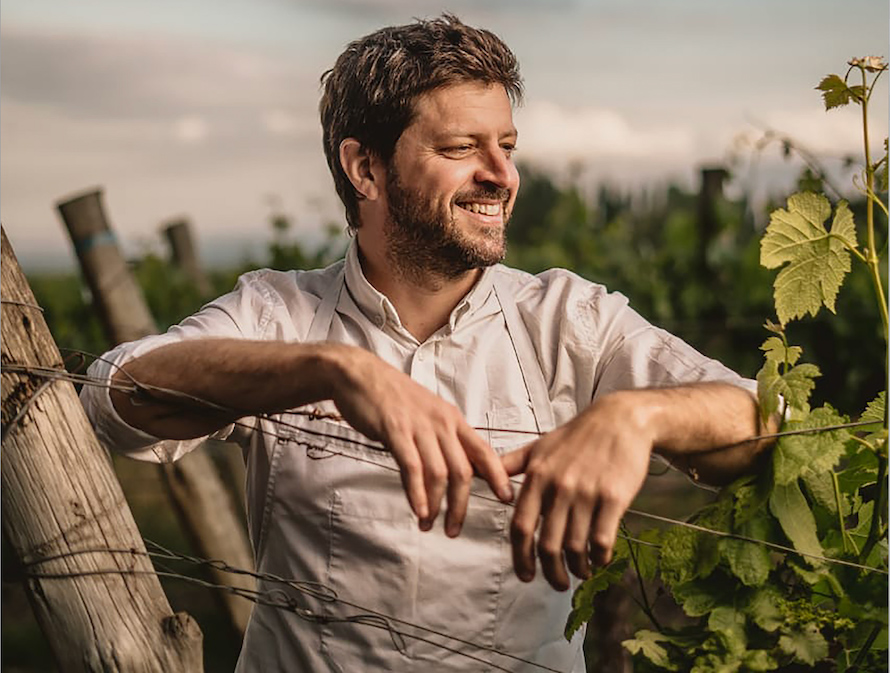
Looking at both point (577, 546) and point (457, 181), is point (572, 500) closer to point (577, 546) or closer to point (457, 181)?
point (577, 546)

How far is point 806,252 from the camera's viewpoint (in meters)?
1.74

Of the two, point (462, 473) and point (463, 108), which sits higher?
point (463, 108)

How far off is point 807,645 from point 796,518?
187 mm

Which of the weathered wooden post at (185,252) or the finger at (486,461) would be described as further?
the weathered wooden post at (185,252)

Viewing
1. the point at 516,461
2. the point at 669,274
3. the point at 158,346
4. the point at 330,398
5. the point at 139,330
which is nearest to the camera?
the point at 516,461

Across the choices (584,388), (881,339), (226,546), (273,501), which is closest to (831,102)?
(584,388)

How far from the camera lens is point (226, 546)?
4227mm

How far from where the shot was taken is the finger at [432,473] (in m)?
1.46

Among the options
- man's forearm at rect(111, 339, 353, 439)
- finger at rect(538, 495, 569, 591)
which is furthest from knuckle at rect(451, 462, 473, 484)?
man's forearm at rect(111, 339, 353, 439)

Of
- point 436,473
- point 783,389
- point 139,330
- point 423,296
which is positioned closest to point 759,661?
point 783,389

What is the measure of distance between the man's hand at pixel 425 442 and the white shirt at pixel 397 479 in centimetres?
59

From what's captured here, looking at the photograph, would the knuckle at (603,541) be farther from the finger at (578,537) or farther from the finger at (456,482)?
the finger at (456,482)

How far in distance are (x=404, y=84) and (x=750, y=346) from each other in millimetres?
3494

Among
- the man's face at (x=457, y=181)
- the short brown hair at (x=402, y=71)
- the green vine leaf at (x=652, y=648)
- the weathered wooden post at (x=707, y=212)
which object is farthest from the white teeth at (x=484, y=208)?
the weathered wooden post at (x=707, y=212)
